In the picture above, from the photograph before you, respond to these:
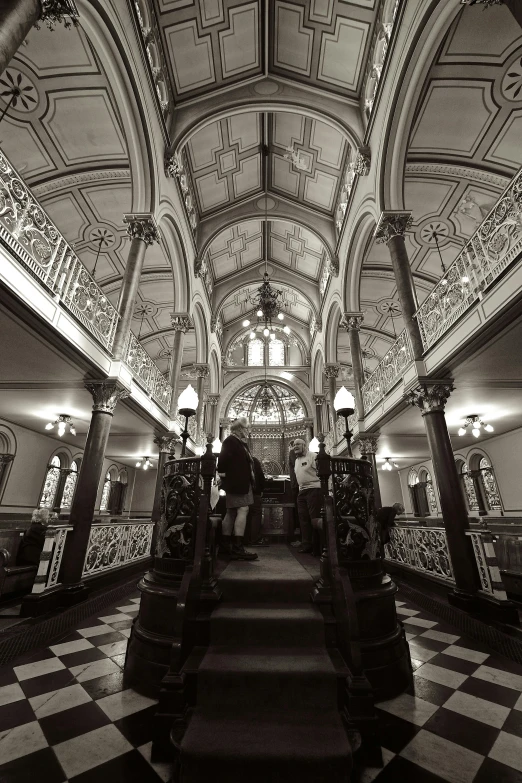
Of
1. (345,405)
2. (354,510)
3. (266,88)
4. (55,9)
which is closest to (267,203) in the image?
(266,88)

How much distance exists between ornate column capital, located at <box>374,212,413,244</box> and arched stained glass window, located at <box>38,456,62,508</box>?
13.5 metres

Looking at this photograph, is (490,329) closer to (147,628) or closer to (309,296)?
(147,628)

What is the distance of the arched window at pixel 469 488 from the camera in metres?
12.5

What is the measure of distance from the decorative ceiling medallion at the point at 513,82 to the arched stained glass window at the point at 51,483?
17022 millimetres

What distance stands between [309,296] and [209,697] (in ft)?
54.6

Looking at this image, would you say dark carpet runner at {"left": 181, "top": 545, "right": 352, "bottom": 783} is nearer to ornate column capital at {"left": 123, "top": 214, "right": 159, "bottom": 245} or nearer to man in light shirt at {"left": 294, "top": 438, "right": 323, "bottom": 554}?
man in light shirt at {"left": 294, "top": 438, "right": 323, "bottom": 554}

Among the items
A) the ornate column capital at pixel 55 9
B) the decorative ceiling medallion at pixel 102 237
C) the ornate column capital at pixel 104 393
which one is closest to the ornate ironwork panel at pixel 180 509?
the ornate column capital at pixel 104 393

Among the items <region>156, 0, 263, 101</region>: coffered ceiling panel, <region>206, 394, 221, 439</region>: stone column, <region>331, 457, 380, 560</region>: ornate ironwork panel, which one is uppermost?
<region>156, 0, 263, 101</region>: coffered ceiling panel

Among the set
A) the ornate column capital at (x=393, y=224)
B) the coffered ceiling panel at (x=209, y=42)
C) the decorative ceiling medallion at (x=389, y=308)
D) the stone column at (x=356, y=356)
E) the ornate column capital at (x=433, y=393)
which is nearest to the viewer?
the ornate column capital at (x=433, y=393)

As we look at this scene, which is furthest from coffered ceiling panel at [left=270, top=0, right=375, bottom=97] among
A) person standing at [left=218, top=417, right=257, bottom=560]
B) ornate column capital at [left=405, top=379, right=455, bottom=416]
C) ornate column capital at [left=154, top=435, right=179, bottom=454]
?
ornate column capital at [left=154, top=435, right=179, bottom=454]

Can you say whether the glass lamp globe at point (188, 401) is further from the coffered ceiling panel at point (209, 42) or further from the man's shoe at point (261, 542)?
the coffered ceiling panel at point (209, 42)

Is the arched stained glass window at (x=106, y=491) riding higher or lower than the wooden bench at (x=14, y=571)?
higher

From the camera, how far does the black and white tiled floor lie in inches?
65.1

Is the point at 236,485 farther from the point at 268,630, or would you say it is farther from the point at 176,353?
the point at 176,353
